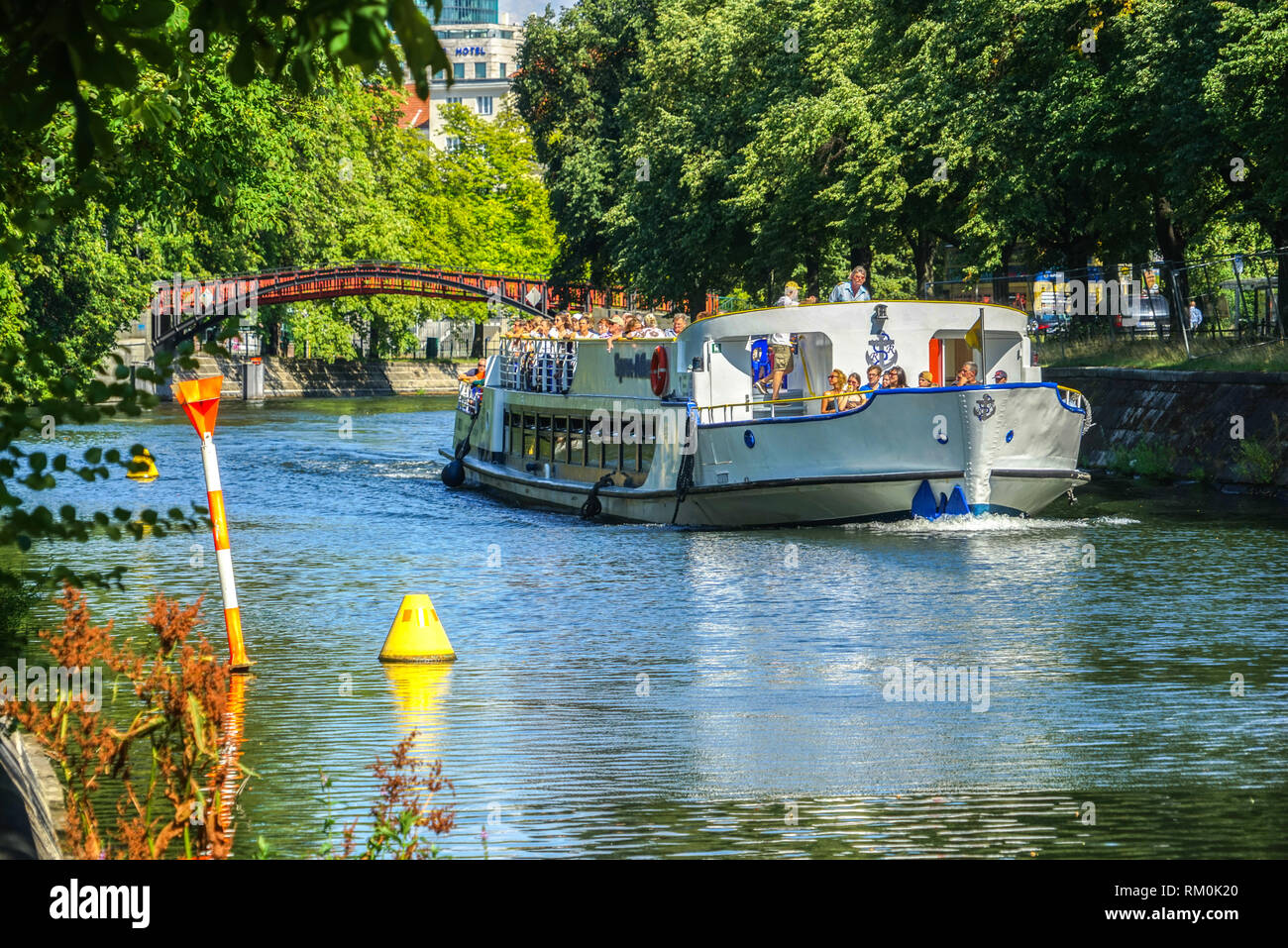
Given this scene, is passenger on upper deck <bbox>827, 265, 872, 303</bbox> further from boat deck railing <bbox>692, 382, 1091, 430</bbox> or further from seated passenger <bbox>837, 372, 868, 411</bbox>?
boat deck railing <bbox>692, 382, 1091, 430</bbox>

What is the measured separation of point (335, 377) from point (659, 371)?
56669mm

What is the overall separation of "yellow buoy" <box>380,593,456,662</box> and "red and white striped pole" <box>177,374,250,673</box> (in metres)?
1.34

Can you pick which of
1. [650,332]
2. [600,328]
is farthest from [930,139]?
[650,332]

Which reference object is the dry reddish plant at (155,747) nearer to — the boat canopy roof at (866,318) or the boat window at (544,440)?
the boat canopy roof at (866,318)

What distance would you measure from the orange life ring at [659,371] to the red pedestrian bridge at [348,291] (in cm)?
3375

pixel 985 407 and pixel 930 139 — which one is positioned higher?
pixel 930 139

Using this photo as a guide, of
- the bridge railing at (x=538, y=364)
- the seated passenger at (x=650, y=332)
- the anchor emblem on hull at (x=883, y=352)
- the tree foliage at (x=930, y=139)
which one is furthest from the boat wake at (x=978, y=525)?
the tree foliage at (x=930, y=139)

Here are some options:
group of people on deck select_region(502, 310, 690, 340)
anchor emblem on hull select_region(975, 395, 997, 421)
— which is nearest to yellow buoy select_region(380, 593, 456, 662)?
anchor emblem on hull select_region(975, 395, 997, 421)

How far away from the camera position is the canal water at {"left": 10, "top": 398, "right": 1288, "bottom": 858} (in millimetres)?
9734

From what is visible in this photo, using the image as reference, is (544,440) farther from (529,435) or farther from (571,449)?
(571,449)

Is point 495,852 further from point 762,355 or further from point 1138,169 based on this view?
point 1138,169

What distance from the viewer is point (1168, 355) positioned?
3894 centimetres
